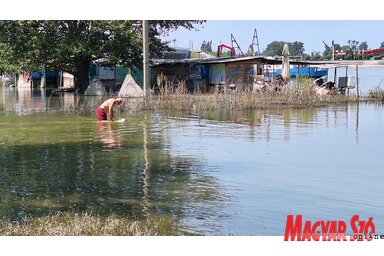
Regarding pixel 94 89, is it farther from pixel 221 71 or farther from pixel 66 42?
pixel 221 71

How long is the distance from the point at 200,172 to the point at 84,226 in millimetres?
3973

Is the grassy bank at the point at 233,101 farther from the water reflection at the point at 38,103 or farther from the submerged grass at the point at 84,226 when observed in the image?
the submerged grass at the point at 84,226

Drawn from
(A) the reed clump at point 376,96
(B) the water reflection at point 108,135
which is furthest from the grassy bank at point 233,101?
(B) the water reflection at point 108,135

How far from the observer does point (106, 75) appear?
41562mm

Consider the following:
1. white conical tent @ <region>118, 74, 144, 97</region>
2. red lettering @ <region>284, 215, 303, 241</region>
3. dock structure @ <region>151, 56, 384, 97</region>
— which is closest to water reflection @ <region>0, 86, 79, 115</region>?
white conical tent @ <region>118, 74, 144, 97</region>

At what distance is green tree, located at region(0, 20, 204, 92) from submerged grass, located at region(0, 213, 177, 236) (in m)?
23.5

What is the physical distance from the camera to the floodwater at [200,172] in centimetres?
720

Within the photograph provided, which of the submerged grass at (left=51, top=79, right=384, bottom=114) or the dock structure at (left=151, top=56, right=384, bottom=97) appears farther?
the dock structure at (left=151, top=56, right=384, bottom=97)

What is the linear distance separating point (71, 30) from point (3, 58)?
14.0 feet

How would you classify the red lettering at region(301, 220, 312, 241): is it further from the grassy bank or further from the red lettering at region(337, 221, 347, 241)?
the grassy bank

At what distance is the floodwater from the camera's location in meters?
7.20

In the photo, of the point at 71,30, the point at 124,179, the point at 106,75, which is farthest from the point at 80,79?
the point at 124,179

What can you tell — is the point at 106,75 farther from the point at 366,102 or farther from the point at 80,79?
the point at 366,102

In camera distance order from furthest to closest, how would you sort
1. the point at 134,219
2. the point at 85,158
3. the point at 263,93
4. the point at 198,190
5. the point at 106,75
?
the point at 106,75 < the point at 263,93 < the point at 85,158 < the point at 198,190 < the point at 134,219
